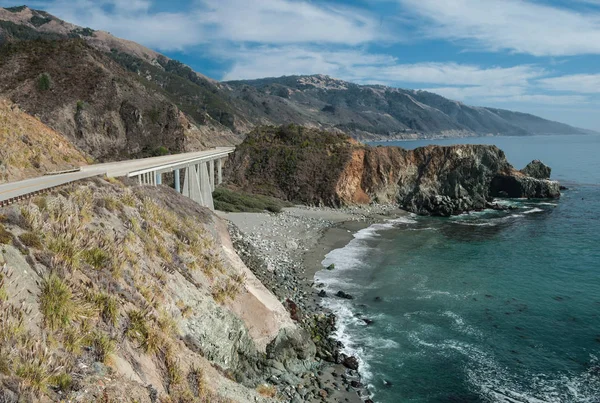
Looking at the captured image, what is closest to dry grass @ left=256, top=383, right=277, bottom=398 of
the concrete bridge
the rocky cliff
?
the concrete bridge

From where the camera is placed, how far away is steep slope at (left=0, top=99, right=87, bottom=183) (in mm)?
18844

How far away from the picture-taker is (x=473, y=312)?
80.9 feet

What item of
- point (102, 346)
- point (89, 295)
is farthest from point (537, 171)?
point (102, 346)

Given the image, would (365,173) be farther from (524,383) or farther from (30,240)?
(30,240)

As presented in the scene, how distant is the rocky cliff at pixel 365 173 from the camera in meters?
60.8

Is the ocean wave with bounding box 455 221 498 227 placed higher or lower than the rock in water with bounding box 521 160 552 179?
lower

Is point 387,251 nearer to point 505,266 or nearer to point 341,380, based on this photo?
point 505,266

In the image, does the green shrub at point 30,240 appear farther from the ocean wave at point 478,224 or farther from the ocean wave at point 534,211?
the ocean wave at point 534,211

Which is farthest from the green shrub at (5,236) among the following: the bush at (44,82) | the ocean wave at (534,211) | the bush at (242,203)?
the bush at (44,82)

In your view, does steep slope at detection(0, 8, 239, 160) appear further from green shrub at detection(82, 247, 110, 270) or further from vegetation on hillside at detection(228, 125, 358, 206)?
green shrub at detection(82, 247, 110, 270)

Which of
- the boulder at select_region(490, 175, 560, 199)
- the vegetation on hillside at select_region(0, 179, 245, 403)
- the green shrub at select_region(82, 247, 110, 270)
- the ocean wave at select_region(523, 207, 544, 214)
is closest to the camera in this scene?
the vegetation on hillside at select_region(0, 179, 245, 403)

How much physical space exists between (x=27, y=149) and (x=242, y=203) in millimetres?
31914

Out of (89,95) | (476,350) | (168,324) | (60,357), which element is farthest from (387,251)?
(89,95)

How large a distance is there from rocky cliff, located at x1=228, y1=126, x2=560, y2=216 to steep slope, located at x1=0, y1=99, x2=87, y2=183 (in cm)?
3846
